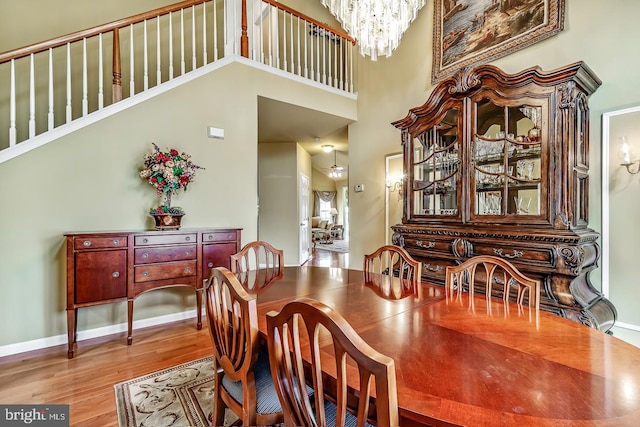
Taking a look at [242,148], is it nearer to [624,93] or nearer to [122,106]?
[122,106]

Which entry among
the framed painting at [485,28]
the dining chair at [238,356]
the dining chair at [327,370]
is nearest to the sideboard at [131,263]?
the dining chair at [238,356]

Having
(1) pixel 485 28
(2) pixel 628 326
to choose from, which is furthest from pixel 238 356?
(1) pixel 485 28

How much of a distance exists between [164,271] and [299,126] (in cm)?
320

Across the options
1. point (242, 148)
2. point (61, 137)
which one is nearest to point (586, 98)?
point (242, 148)

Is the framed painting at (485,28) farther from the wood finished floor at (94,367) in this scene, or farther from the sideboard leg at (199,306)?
the wood finished floor at (94,367)

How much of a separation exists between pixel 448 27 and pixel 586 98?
1.73 meters

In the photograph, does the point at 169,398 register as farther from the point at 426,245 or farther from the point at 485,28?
the point at 485,28

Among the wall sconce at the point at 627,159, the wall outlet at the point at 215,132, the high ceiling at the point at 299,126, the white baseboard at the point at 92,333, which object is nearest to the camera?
the wall sconce at the point at 627,159

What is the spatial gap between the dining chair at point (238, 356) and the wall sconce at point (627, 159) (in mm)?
2736

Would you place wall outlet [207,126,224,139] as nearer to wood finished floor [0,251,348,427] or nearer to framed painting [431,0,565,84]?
wood finished floor [0,251,348,427]

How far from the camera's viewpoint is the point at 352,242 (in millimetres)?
4477

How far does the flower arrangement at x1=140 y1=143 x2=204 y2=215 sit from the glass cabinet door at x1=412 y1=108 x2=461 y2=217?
2286 mm

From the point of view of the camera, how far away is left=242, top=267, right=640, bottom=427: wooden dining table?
624mm

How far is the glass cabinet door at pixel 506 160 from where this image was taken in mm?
2145
